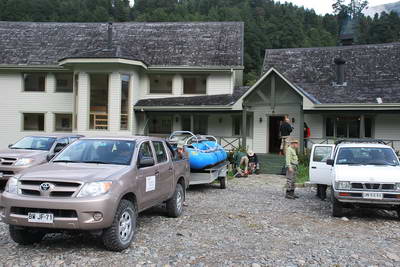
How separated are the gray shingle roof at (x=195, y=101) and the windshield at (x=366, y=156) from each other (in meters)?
10.6

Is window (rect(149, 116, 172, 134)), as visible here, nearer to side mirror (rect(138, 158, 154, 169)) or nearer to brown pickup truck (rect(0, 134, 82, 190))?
brown pickup truck (rect(0, 134, 82, 190))

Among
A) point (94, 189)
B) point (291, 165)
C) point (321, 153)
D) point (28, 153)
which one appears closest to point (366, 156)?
point (291, 165)

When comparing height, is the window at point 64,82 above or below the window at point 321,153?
above

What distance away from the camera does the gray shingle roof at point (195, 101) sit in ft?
66.6

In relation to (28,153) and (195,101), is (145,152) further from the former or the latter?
(195,101)

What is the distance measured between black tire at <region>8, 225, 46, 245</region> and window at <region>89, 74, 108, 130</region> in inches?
599

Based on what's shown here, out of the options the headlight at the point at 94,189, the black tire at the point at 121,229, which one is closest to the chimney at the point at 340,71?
the black tire at the point at 121,229

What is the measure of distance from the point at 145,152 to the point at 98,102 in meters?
14.9

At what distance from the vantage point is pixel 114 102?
20.5m

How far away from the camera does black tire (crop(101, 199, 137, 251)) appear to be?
17.8 ft

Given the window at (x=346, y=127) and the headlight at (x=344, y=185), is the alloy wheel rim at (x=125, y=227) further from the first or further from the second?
the window at (x=346, y=127)

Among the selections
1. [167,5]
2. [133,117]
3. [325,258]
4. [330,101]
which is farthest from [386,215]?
[167,5]

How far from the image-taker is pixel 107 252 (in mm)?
5562

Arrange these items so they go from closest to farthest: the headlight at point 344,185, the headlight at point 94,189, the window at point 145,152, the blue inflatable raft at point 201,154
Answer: the headlight at point 94,189, the window at point 145,152, the headlight at point 344,185, the blue inflatable raft at point 201,154
